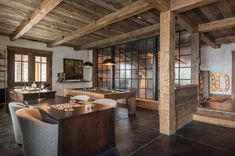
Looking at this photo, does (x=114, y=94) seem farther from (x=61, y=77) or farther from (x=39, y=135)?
(x=61, y=77)

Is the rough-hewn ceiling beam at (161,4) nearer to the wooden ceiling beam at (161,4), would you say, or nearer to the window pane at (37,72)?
the wooden ceiling beam at (161,4)

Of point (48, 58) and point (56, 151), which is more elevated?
point (48, 58)

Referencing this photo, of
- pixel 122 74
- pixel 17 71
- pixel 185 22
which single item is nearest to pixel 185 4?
pixel 185 22

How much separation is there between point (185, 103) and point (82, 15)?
3623 mm

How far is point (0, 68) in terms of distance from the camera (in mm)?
5602

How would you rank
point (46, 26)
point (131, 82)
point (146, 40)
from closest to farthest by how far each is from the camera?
point (46, 26) < point (146, 40) < point (131, 82)

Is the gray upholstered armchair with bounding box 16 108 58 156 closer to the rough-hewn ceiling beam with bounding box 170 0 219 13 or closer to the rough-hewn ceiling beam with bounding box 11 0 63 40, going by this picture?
the rough-hewn ceiling beam with bounding box 11 0 63 40

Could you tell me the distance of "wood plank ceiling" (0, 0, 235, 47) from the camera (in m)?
3.29

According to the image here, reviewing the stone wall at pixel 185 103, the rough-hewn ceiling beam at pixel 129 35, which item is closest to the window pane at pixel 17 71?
the rough-hewn ceiling beam at pixel 129 35

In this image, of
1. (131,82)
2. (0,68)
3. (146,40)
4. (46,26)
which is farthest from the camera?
(131,82)

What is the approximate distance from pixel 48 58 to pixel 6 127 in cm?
404

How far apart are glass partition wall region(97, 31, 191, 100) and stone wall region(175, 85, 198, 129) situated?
2.49 ft

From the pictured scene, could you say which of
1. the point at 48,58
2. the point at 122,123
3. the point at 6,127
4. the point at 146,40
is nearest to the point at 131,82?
the point at 146,40

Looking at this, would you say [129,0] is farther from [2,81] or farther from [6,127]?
[2,81]
